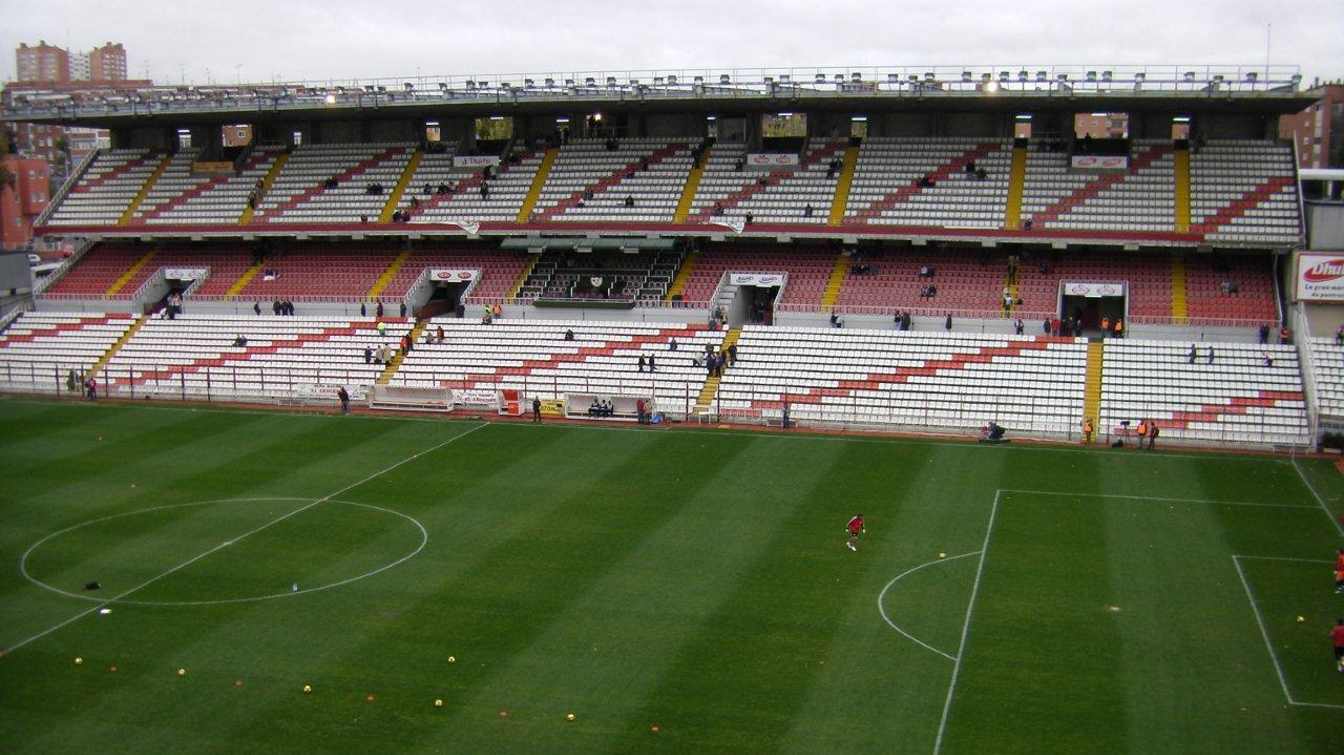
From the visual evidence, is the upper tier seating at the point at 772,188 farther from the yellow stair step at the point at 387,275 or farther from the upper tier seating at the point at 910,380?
the yellow stair step at the point at 387,275

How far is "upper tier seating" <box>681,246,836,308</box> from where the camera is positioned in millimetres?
52250

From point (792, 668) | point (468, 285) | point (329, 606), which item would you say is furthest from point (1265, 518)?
point (468, 285)

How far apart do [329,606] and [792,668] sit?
31.5ft

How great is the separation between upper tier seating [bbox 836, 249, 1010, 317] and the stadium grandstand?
0.15 meters

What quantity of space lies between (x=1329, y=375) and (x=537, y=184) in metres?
34.3

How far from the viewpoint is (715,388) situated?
150ft

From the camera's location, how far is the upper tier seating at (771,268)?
52.2 m

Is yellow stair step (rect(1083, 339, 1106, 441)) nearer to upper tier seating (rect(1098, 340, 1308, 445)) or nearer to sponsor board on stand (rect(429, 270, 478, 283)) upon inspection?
upper tier seating (rect(1098, 340, 1308, 445))

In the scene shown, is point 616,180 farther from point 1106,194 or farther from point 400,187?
point 1106,194

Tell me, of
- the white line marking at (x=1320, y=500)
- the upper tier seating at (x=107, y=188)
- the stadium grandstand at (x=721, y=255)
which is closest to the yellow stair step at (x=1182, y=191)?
the stadium grandstand at (x=721, y=255)

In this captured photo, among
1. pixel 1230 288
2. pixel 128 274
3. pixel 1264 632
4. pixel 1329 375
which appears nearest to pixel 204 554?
pixel 1264 632

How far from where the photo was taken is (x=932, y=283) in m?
51.5

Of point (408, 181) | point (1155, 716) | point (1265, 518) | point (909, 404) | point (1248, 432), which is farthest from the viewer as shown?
→ point (408, 181)

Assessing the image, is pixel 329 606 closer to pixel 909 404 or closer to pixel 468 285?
pixel 909 404
